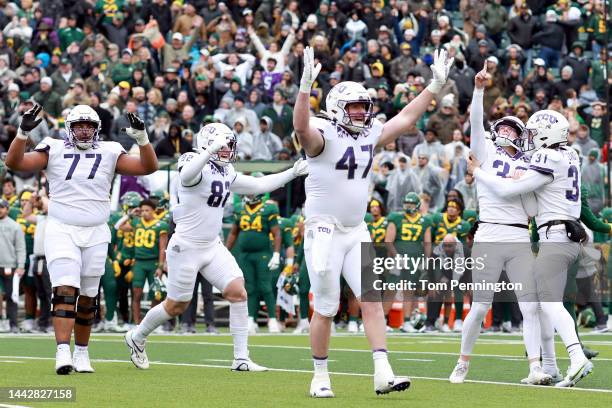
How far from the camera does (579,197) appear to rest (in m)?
10.6

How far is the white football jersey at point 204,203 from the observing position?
12047 millimetres

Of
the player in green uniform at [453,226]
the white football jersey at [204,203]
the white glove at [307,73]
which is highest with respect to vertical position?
the white glove at [307,73]

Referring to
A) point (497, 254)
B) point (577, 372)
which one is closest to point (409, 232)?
point (497, 254)

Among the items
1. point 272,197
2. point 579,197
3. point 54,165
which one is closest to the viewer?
point 579,197

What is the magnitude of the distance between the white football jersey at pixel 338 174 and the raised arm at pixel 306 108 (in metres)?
0.17

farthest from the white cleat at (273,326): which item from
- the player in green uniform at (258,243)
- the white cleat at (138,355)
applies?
the white cleat at (138,355)

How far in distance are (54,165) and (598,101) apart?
13.3 meters

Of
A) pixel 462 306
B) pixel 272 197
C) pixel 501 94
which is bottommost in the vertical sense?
pixel 462 306

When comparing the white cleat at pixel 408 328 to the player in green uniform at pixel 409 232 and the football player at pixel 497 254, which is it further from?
the football player at pixel 497 254

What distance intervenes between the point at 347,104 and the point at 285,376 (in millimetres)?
2586

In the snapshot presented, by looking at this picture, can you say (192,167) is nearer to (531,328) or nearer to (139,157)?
(139,157)

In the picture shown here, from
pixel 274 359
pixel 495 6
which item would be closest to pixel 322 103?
pixel 495 6

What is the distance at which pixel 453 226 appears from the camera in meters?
18.7

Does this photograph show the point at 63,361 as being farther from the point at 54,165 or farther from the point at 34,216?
the point at 34,216
